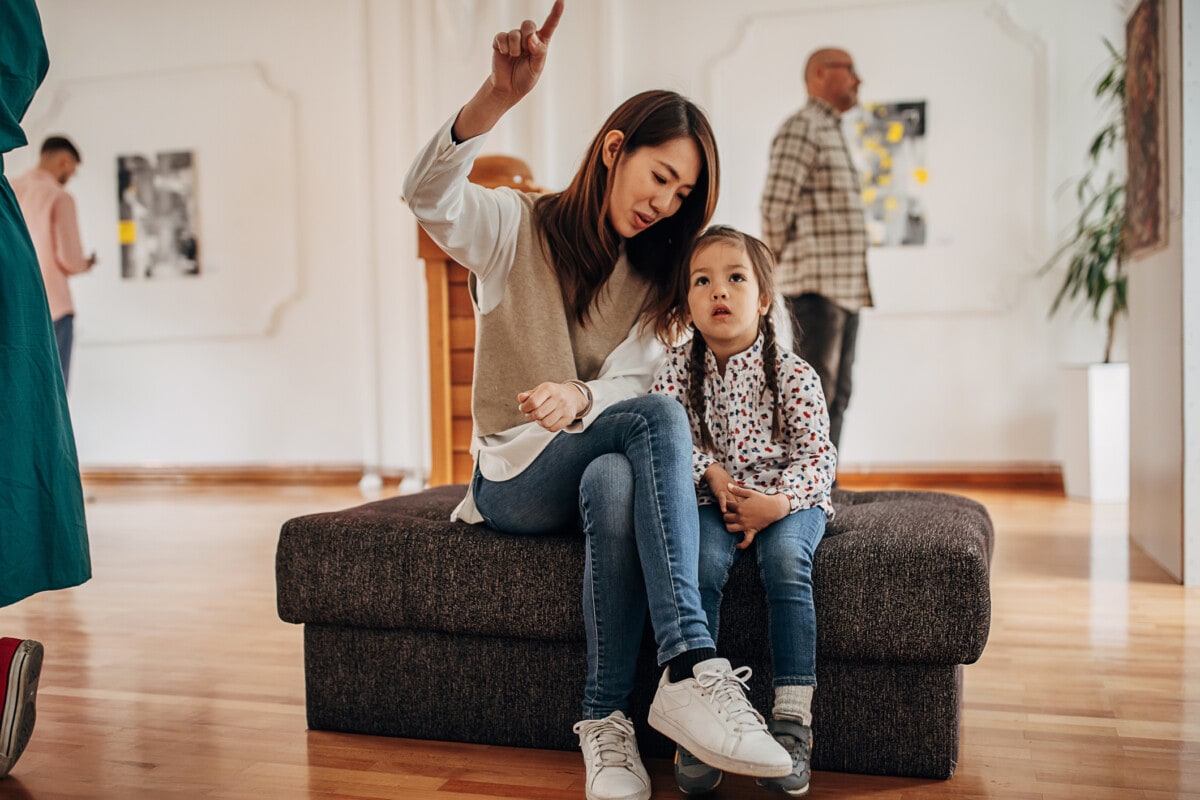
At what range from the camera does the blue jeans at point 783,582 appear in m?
1.28

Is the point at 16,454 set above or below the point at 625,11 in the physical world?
below

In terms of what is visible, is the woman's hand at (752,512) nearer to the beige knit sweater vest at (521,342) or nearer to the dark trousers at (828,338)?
the beige knit sweater vest at (521,342)

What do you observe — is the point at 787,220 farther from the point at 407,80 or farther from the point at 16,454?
the point at 16,454

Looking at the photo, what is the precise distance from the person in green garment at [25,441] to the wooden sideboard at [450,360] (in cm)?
162

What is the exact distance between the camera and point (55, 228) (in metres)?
4.24

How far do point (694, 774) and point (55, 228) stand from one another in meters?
3.92

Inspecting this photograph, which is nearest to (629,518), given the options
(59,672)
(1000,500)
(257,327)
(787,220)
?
(59,672)

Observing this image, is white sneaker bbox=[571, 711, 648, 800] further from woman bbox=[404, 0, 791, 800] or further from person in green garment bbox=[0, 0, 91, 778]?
person in green garment bbox=[0, 0, 91, 778]

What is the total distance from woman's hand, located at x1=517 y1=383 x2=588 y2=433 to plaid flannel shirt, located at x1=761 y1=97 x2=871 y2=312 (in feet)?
6.55

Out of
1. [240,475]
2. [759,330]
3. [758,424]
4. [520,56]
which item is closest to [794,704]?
[758,424]

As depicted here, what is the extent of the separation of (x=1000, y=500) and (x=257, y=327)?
11.1 ft

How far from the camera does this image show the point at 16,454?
4.28 feet

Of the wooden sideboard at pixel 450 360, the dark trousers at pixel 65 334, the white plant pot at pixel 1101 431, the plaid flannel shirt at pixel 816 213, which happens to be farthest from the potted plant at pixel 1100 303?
the dark trousers at pixel 65 334

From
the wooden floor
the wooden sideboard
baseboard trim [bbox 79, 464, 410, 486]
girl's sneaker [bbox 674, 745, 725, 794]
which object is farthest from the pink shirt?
girl's sneaker [bbox 674, 745, 725, 794]
